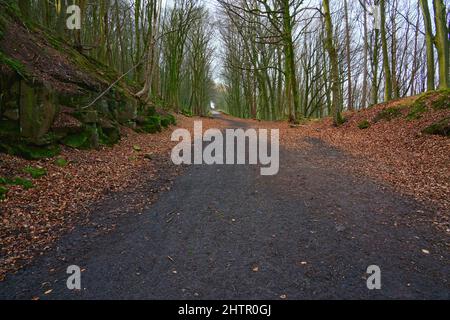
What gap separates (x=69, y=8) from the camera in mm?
14008

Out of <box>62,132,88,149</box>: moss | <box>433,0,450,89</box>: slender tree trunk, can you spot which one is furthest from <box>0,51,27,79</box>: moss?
<box>433,0,450,89</box>: slender tree trunk

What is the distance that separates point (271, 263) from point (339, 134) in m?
10.6

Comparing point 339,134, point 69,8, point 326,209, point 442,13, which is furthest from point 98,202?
point 442,13

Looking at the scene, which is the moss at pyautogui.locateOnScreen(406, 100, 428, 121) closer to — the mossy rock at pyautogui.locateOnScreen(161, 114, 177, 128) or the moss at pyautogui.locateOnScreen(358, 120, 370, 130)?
the moss at pyautogui.locateOnScreen(358, 120, 370, 130)

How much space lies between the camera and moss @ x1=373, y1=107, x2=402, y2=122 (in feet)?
40.8

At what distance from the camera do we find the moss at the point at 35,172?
6.09 m

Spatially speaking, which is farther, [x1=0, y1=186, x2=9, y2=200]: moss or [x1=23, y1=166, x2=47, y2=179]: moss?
[x1=23, y1=166, x2=47, y2=179]: moss

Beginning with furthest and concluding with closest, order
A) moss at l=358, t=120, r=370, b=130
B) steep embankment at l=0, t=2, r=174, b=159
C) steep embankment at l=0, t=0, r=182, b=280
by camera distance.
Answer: moss at l=358, t=120, r=370, b=130 → steep embankment at l=0, t=2, r=174, b=159 → steep embankment at l=0, t=0, r=182, b=280

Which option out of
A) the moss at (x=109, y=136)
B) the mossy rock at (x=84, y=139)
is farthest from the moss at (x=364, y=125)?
the mossy rock at (x=84, y=139)

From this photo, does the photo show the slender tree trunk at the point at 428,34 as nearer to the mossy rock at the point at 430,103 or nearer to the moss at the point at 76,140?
the mossy rock at the point at 430,103

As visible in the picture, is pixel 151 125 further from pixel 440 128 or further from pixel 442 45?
pixel 442 45

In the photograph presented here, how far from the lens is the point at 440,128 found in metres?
9.04

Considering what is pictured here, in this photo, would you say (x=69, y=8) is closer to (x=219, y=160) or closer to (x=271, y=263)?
(x=219, y=160)

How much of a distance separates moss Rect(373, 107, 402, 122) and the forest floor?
→ 4404 mm
